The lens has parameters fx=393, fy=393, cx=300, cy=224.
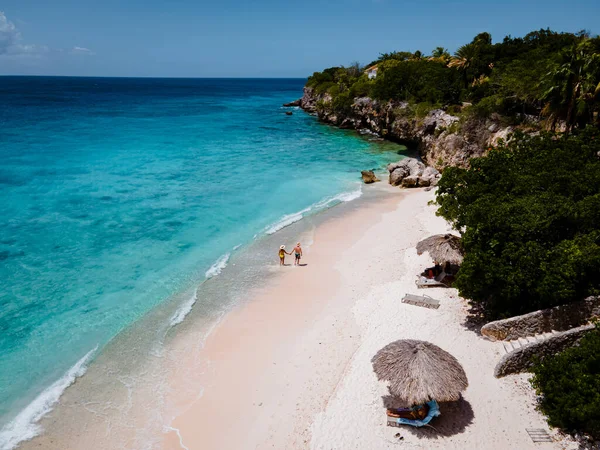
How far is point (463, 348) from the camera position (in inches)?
527

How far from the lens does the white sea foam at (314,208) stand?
26.7 metres

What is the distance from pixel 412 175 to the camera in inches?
1364

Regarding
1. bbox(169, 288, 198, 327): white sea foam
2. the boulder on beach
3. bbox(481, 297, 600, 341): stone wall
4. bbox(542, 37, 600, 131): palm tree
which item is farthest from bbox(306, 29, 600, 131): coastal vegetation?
bbox(169, 288, 198, 327): white sea foam

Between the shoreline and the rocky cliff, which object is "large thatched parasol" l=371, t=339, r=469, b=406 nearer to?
the shoreline

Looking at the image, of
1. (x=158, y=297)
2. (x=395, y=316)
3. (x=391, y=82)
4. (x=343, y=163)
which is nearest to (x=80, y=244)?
(x=158, y=297)

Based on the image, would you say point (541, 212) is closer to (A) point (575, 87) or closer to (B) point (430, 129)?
(A) point (575, 87)

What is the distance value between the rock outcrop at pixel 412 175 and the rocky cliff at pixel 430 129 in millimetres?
2652

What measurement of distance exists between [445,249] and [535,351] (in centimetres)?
599

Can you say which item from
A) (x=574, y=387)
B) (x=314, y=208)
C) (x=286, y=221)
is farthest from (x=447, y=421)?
(x=314, y=208)

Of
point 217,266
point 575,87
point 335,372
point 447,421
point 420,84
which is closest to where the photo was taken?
point 447,421

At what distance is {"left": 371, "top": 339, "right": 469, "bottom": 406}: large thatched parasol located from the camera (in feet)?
34.1

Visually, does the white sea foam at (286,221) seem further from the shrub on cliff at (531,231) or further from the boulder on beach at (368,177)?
the shrub on cliff at (531,231)

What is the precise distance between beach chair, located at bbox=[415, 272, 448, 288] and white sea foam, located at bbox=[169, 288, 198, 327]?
10360mm

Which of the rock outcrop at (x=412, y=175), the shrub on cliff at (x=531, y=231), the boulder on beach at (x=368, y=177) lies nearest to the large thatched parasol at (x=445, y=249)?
the shrub on cliff at (x=531, y=231)
